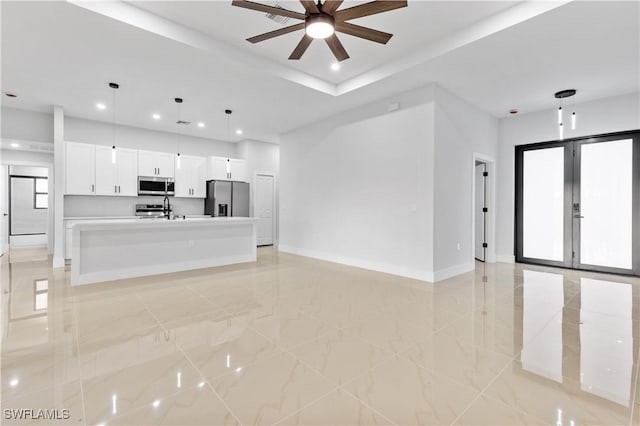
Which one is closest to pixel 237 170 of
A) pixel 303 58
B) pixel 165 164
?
pixel 165 164

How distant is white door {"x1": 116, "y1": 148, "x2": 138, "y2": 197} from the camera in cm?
673

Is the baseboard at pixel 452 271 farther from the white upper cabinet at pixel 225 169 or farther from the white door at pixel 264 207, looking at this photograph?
the white upper cabinet at pixel 225 169

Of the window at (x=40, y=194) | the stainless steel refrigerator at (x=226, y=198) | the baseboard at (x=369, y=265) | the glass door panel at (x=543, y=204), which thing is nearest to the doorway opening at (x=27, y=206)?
the window at (x=40, y=194)

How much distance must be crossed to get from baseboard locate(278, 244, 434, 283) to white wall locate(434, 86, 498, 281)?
229mm

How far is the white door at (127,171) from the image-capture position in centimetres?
673

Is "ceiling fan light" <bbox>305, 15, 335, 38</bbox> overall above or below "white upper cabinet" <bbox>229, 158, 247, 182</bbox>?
above

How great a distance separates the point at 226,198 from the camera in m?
7.97

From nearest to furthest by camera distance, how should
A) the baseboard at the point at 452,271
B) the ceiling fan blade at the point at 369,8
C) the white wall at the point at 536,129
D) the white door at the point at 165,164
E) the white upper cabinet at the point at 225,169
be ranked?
the ceiling fan blade at the point at 369,8 < the baseboard at the point at 452,271 < the white wall at the point at 536,129 < the white door at the point at 165,164 < the white upper cabinet at the point at 225,169

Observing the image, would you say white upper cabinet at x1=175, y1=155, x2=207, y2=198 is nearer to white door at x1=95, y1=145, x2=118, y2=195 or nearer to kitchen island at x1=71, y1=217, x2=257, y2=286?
white door at x1=95, y1=145, x2=118, y2=195

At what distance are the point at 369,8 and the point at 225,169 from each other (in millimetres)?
6524

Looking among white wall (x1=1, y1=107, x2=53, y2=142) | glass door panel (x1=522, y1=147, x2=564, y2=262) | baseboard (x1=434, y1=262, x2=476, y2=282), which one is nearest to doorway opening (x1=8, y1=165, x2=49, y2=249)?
white wall (x1=1, y1=107, x2=53, y2=142)

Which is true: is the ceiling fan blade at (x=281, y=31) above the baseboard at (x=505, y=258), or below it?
above

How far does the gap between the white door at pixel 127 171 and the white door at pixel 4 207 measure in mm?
3296

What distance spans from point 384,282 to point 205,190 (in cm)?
560
